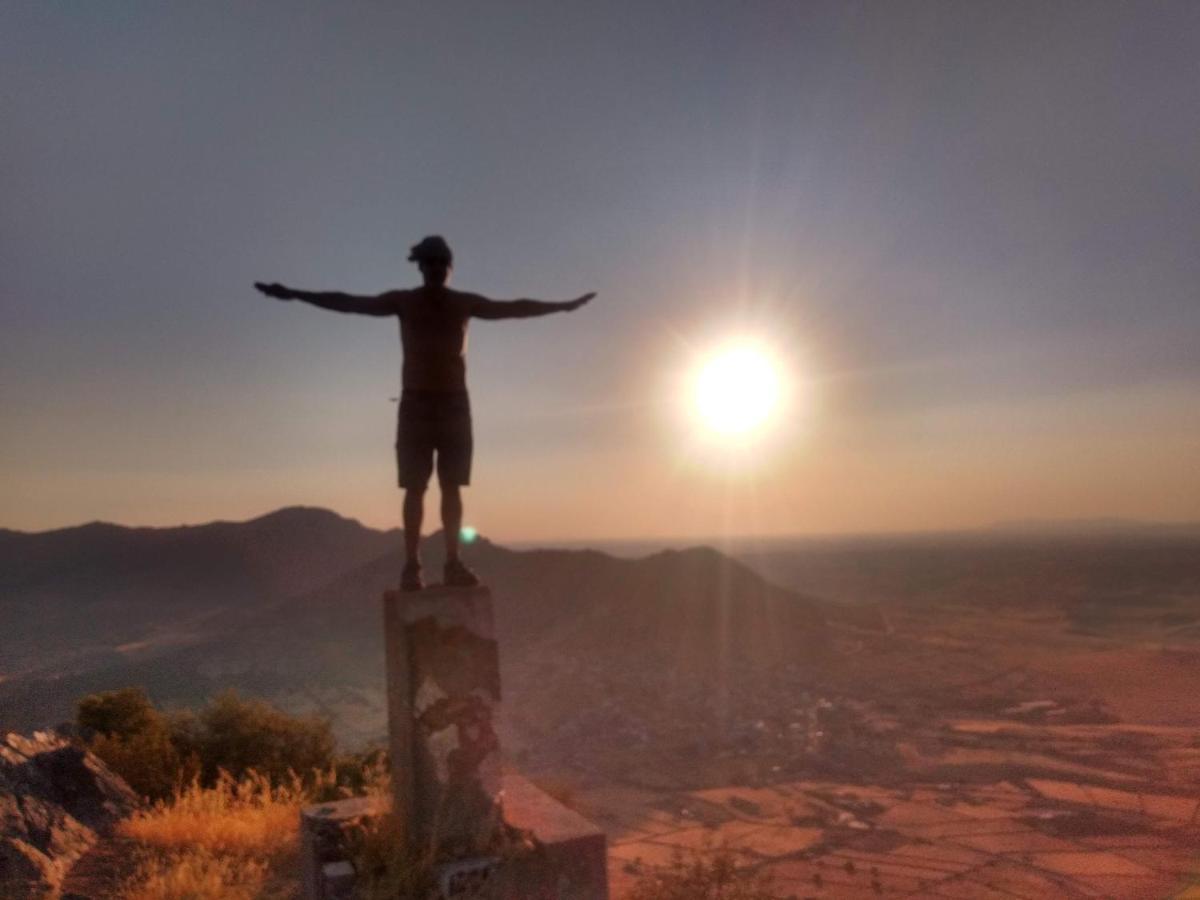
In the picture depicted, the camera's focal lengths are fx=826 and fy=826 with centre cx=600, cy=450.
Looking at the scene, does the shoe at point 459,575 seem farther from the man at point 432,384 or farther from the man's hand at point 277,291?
the man's hand at point 277,291

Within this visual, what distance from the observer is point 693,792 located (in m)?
23.8

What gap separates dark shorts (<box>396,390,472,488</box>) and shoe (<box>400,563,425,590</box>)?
1.73ft

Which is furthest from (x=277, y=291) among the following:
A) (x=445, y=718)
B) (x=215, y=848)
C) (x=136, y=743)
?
(x=136, y=743)

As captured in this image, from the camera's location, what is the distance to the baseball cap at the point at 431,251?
538 centimetres

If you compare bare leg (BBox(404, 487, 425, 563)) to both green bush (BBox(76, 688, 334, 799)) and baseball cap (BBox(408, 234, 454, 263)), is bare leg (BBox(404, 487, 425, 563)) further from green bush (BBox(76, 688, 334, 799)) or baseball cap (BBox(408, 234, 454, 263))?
green bush (BBox(76, 688, 334, 799))

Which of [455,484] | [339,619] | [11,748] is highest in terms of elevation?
[455,484]

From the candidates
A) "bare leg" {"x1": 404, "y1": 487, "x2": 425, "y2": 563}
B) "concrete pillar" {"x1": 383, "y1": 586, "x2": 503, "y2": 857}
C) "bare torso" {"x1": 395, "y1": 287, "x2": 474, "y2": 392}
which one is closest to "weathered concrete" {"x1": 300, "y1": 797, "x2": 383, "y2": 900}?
"concrete pillar" {"x1": 383, "y1": 586, "x2": 503, "y2": 857}

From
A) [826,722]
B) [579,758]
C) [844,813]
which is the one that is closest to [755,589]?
[826,722]

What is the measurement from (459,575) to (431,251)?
2101 mm

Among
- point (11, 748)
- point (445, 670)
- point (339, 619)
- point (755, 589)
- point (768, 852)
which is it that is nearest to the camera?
point (445, 670)

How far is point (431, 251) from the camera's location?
17.6 feet

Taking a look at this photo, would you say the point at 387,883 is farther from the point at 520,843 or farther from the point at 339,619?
the point at 339,619

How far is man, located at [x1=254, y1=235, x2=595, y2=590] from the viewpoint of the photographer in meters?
5.32

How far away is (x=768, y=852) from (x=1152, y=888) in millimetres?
7188
